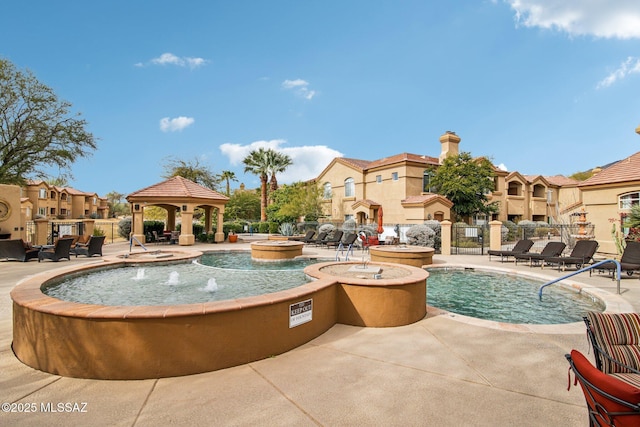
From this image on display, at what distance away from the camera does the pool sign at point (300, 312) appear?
470 centimetres

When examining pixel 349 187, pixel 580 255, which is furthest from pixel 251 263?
pixel 349 187

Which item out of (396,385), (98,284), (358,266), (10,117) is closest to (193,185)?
(10,117)

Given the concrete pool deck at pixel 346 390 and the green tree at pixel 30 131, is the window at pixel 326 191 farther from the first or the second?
the concrete pool deck at pixel 346 390

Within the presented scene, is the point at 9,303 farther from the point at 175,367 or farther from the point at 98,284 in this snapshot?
the point at 175,367

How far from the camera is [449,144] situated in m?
32.0

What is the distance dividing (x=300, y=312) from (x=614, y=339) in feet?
11.9

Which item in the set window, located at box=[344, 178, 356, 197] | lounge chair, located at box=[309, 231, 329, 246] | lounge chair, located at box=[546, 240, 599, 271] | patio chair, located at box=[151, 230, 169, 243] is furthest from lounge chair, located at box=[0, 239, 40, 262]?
window, located at box=[344, 178, 356, 197]

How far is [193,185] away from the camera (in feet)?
80.3

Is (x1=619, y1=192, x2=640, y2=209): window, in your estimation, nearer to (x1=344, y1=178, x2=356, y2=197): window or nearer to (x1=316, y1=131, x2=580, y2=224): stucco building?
(x1=316, y1=131, x2=580, y2=224): stucco building

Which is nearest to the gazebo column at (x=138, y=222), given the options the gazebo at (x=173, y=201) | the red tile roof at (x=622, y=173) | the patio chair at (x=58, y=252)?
the gazebo at (x=173, y=201)

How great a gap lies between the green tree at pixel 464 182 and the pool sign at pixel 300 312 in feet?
87.7

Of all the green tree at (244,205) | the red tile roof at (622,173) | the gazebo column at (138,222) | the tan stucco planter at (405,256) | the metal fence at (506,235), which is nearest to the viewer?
the tan stucco planter at (405,256)

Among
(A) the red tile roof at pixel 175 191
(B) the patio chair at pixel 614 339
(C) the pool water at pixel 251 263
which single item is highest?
(A) the red tile roof at pixel 175 191

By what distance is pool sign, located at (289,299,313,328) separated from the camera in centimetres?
470
